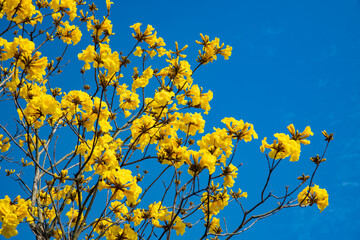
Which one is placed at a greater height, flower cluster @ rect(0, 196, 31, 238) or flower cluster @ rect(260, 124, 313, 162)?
flower cluster @ rect(260, 124, 313, 162)

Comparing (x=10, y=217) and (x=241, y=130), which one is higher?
(x=241, y=130)

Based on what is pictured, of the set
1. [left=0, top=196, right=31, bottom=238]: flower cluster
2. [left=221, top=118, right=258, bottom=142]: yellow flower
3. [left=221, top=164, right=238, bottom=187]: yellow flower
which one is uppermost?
[left=221, top=118, right=258, bottom=142]: yellow flower

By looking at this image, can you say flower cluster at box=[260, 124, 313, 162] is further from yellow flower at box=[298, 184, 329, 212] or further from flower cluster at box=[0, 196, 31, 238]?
flower cluster at box=[0, 196, 31, 238]

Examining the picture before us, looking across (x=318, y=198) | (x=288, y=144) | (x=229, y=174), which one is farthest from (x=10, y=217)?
(x=318, y=198)

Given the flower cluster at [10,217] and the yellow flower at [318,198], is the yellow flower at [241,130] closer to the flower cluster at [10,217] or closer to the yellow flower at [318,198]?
the yellow flower at [318,198]

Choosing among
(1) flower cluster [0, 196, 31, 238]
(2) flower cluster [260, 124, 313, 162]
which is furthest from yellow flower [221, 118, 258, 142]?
(1) flower cluster [0, 196, 31, 238]

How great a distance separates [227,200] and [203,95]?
1.43m

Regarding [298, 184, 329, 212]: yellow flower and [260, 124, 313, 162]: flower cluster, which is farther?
[298, 184, 329, 212]: yellow flower

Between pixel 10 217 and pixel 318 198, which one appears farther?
pixel 318 198

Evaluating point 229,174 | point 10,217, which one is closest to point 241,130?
point 229,174

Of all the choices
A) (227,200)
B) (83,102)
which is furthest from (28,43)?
(227,200)

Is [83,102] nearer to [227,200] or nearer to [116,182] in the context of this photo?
[116,182]

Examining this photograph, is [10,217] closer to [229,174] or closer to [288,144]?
[229,174]

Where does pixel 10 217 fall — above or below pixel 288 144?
below
